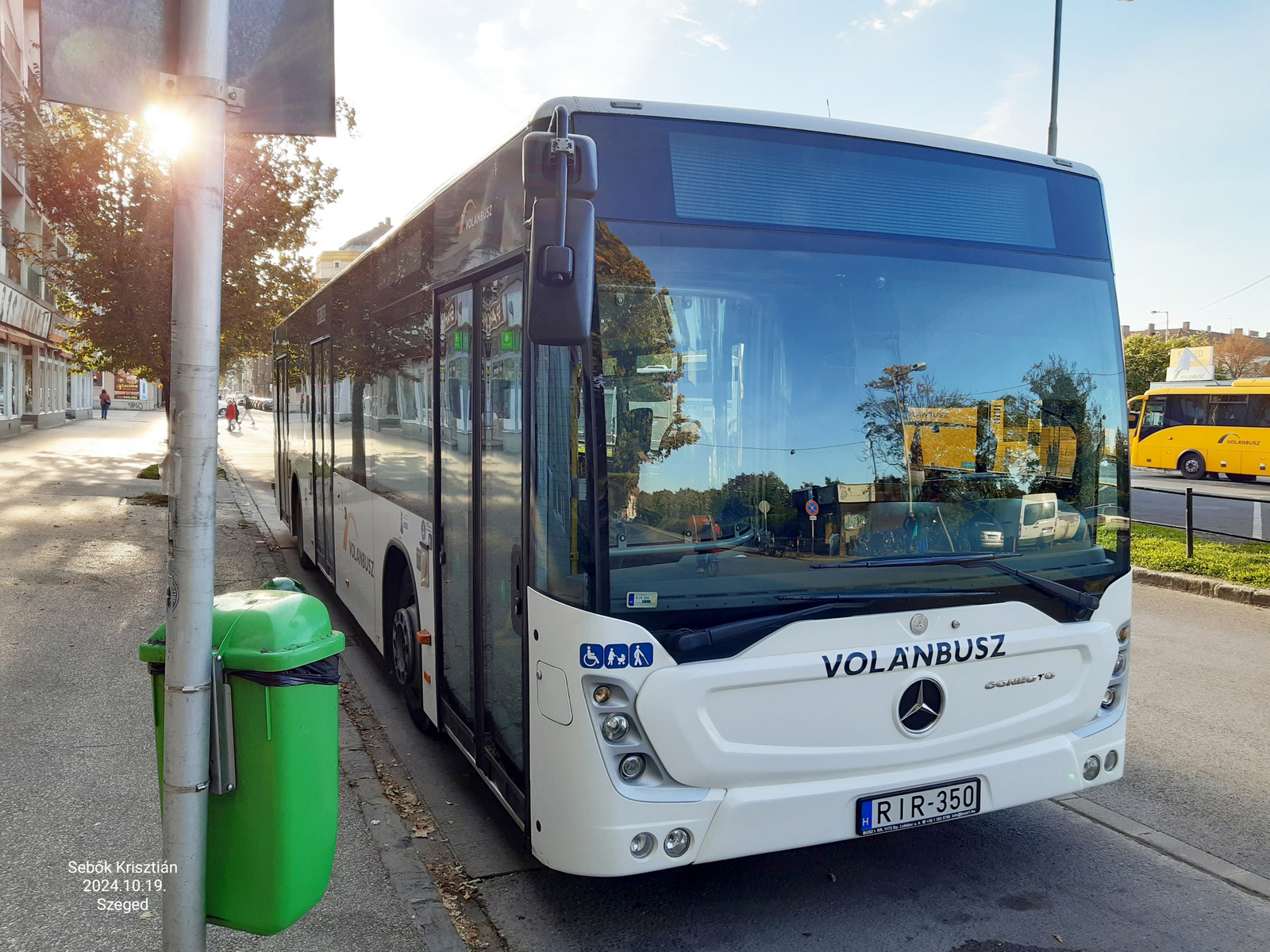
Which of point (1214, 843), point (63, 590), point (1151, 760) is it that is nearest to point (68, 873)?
point (1214, 843)

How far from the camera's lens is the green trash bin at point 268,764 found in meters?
2.58

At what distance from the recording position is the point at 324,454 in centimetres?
900

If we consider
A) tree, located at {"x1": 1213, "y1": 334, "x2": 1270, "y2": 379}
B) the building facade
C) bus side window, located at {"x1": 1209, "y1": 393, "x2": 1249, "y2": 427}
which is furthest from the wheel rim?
tree, located at {"x1": 1213, "y1": 334, "x2": 1270, "y2": 379}

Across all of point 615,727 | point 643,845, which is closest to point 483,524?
point 615,727

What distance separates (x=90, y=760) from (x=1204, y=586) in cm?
1027

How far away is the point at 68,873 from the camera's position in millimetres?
3818

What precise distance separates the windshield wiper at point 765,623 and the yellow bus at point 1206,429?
1074 inches

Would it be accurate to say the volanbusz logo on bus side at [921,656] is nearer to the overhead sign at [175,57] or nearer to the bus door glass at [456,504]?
the bus door glass at [456,504]

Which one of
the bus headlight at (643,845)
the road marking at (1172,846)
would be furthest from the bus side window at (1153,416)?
the bus headlight at (643,845)

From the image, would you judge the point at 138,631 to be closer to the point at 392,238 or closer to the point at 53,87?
the point at 392,238

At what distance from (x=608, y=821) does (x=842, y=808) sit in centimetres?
87

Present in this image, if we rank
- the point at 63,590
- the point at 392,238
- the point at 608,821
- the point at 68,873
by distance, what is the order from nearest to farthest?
1. the point at 608,821
2. the point at 68,873
3. the point at 392,238
4. the point at 63,590

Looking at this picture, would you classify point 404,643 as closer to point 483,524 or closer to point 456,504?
point 456,504

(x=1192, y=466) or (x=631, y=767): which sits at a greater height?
(x=1192, y=466)
